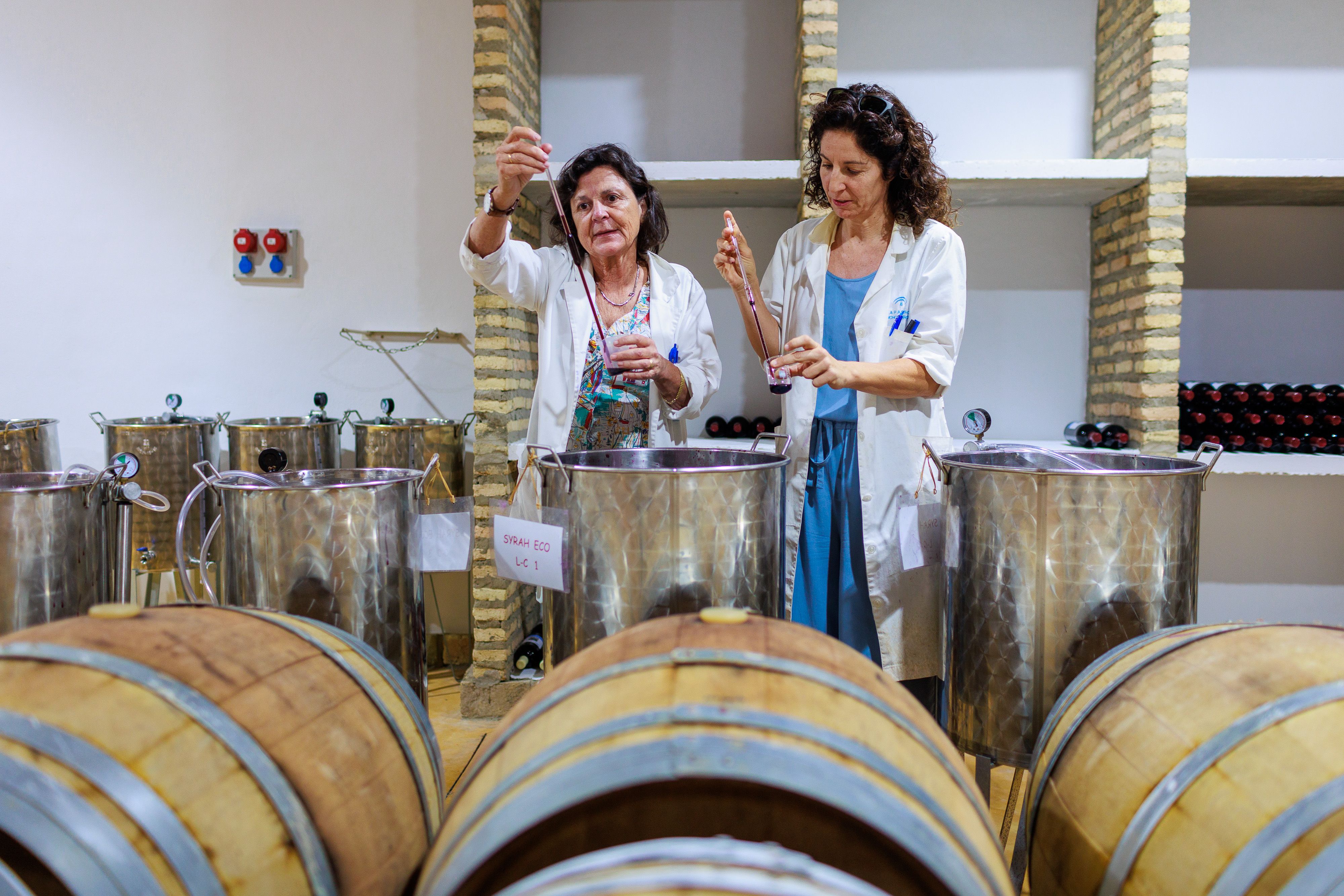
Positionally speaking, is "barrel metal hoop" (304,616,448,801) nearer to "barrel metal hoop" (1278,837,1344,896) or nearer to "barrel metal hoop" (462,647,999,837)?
"barrel metal hoop" (462,647,999,837)

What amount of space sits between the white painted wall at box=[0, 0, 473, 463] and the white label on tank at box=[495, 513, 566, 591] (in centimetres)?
260

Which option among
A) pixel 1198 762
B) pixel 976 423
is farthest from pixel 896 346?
pixel 1198 762

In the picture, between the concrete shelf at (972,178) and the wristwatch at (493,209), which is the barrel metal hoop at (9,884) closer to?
the wristwatch at (493,209)

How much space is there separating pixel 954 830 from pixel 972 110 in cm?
349

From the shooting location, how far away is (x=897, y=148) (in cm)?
188

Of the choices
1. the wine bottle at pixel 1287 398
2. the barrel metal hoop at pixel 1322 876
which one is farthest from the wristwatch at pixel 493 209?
the wine bottle at pixel 1287 398

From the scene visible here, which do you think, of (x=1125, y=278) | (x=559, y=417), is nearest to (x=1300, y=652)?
(x=559, y=417)

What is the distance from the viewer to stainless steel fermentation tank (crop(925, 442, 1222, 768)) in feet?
3.83

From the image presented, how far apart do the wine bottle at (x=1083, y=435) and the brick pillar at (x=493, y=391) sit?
2166mm

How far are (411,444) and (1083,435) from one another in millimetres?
2609

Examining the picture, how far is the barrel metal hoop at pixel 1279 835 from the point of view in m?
0.69

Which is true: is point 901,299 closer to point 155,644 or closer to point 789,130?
point 155,644

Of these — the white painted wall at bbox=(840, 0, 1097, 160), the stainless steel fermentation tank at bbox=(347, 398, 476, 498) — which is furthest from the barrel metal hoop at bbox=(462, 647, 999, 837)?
the white painted wall at bbox=(840, 0, 1097, 160)

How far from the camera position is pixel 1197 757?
77 centimetres
